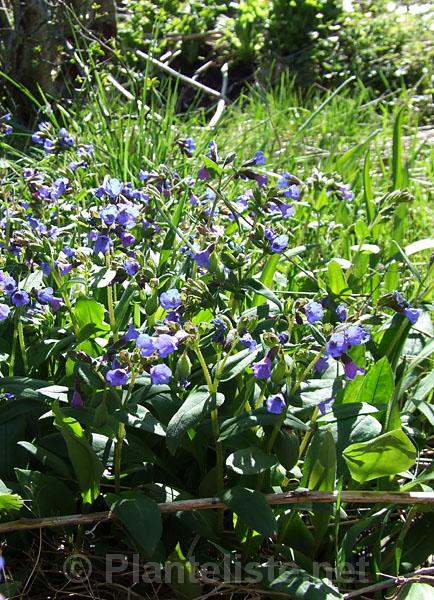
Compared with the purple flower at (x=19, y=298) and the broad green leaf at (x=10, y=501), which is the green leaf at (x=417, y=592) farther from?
the purple flower at (x=19, y=298)

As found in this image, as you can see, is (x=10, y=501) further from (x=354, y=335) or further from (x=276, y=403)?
(x=354, y=335)

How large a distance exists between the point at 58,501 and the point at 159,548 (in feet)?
0.77

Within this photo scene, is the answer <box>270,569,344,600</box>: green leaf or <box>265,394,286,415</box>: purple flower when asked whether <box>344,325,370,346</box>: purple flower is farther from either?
<box>270,569,344,600</box>: green leaf

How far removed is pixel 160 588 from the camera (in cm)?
175

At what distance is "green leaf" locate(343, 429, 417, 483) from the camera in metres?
1.63

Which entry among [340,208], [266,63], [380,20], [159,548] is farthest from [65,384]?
[380,20]

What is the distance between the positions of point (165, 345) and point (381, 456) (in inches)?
19.4

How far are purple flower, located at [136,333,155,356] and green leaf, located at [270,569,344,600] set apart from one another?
1.66 feet

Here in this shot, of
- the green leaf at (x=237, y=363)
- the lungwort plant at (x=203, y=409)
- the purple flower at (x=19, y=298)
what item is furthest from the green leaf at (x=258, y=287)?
the purple flower at (x=19, y=298)

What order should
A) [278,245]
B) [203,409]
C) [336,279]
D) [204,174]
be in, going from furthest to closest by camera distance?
1. [336,279]
2. [204,174]
3. [278,245]
4. [203,409]

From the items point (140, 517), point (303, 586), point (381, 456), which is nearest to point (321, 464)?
point (381, 456)

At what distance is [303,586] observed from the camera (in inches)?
63.0

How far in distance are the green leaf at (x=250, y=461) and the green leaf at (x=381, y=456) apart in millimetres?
166

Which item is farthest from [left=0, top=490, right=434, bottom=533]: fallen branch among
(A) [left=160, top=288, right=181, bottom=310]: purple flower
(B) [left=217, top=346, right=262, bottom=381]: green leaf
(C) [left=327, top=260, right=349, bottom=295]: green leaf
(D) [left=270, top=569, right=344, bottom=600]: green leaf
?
(C) [left=327, top=260, right=349, bottom=295]: green leaf
